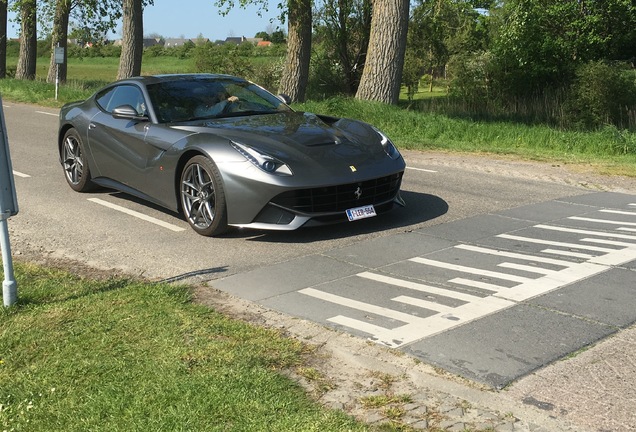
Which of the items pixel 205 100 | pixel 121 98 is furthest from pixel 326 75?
pixel 205 100

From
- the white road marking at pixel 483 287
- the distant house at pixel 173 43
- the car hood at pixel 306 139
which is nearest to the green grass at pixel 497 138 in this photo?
the white road marking at pixel 483 287

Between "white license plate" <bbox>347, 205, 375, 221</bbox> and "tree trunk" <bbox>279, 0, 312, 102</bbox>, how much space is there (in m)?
15.8

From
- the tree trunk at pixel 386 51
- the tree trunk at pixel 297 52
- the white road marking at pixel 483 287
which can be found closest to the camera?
the white road marking at pixel 483 287

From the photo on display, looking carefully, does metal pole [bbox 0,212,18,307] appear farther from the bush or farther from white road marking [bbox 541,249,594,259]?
the bush

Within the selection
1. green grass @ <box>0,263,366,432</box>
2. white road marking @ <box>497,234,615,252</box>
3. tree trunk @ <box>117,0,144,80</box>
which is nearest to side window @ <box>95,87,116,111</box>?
green grass @ <box>0,263,366,432</box>

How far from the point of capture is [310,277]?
6305 mm

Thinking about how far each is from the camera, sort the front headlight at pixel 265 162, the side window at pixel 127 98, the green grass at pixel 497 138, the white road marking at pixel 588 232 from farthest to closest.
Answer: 1. the green grass at pixel 497 138
2. the side window at pixel 127 98
3. the white road marking at pixel 588 232
4. the front headlight at pixel 265 162

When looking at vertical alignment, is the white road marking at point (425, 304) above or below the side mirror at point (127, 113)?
below

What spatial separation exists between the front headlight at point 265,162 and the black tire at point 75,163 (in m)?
3.04

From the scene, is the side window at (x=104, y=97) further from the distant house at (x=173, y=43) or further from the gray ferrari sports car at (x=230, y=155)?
the distant house at (x=173, y=43)

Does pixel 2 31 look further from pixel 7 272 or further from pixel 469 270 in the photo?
pixel 469 270

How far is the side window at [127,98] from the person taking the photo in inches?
343

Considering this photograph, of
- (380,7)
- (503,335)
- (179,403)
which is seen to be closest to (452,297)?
(503,335)

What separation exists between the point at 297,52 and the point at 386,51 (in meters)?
5.73
